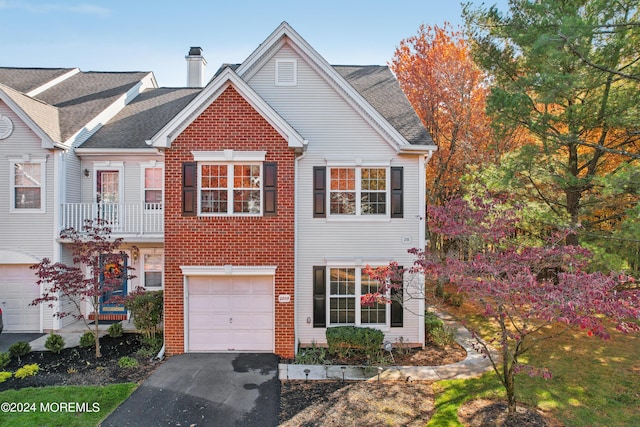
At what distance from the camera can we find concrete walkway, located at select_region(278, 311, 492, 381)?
9125mm

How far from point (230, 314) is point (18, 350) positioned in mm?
6191

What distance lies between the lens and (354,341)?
34.2ft

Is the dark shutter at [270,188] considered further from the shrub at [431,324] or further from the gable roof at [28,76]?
the gable roof at [28,76]

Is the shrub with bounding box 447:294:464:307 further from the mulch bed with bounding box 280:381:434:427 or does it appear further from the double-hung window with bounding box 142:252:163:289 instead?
the double-hung window with bounding box 142:252:163:289

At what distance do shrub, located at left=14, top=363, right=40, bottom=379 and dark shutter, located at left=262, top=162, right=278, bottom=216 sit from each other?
7327 millimetres

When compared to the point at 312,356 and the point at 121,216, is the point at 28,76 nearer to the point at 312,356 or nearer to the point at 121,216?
the point at 121,216

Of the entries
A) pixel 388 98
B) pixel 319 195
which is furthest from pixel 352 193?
pixel 388 98

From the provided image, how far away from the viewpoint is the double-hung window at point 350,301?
11289 millimetres

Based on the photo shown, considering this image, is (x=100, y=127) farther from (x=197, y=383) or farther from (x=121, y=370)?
(x=197, y=383)

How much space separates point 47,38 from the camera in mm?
14898

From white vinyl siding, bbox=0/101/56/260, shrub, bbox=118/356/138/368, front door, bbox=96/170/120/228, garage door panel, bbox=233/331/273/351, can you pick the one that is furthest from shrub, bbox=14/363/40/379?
front door, bbox=96/170/120/228

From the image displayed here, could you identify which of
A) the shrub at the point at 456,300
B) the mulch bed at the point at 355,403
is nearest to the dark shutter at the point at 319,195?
the mulch bed at the point at 355,403

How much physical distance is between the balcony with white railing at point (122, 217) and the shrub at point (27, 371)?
4740mm

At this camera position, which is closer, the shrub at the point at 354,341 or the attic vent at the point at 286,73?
the shrub at the point at 354,341
